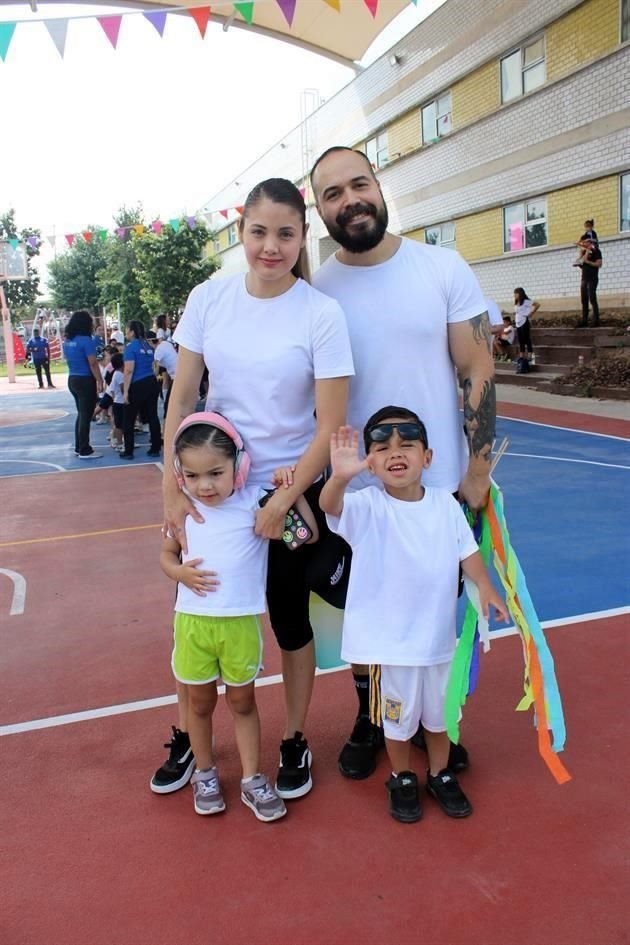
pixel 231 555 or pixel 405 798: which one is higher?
pixel 231 555

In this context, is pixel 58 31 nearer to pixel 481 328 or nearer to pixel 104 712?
pixel 104 712

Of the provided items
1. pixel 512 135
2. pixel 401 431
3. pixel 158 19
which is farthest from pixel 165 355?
pixel 512 135

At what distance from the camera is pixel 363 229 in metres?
2.53

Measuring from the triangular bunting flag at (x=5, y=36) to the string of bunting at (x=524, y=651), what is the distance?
31.6 ft

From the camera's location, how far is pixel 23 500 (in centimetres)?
888

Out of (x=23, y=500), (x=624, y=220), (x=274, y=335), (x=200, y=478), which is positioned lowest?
(x=23, y=500)

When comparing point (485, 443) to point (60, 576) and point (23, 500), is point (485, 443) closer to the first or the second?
point (60, 576)

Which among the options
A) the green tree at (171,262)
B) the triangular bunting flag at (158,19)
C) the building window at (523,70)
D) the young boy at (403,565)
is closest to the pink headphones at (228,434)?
the young boy at (403,565)

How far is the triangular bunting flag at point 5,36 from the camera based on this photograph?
370 inches

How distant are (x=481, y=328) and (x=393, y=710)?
133cm

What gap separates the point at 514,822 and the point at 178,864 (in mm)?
1125

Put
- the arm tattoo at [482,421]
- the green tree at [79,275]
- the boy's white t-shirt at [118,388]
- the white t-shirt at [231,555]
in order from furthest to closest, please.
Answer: the green tree at [79,275], the boy's white t-shirt at [118,388], the arm tattoo at [482,421], the white t-shirt at [231,555]

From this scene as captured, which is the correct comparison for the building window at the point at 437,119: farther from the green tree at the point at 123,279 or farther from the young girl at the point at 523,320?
the green tree at the point at 123,279

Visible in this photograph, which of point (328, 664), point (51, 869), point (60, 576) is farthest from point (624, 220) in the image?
point (51, 869)
